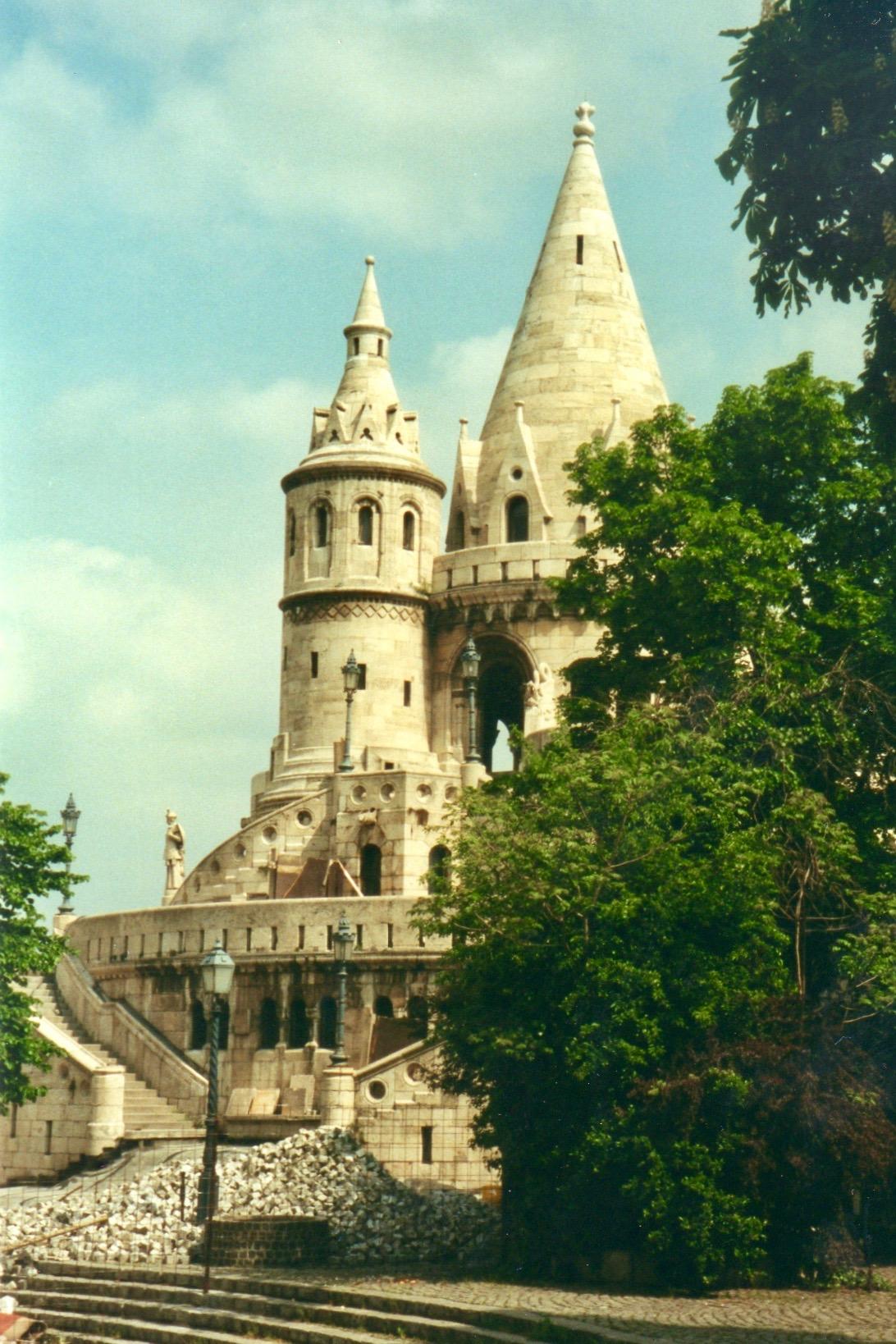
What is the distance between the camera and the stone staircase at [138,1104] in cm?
3941

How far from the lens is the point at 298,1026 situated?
140 feet

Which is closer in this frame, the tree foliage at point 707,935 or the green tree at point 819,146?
the green tree at point 819,146

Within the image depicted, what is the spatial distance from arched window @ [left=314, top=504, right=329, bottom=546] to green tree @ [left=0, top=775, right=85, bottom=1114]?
16942 mm

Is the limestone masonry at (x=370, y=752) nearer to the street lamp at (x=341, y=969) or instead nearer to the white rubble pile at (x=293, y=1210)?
the street lamp at (x=341, y=969)

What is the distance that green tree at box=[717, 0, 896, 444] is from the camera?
18.2 m

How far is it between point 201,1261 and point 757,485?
1552cm

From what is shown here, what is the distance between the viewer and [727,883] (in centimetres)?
2920

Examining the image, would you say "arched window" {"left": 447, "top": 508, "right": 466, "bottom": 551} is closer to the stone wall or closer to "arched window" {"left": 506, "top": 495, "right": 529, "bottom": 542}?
"arched window" {"left": 506, "top": 495, "right": 529, "bottom": 542}

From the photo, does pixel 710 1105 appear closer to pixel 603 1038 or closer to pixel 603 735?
pixel 603 1038

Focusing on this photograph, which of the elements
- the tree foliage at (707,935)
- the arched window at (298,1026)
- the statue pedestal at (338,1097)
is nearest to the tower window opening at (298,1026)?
the arched window at (298,1026)

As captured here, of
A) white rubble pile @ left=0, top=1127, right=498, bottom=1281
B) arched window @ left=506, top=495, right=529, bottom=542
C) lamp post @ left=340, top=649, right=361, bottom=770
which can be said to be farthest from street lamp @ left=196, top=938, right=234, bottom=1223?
arched window @ left=506, top=495, right=529, bottom=542

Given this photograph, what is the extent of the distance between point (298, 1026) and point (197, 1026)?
2.46 meters

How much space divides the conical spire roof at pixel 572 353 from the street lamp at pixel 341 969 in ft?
58.2

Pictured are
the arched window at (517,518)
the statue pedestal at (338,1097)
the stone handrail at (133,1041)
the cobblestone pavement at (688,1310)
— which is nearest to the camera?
the cobblestone pavement at (688,1310)
